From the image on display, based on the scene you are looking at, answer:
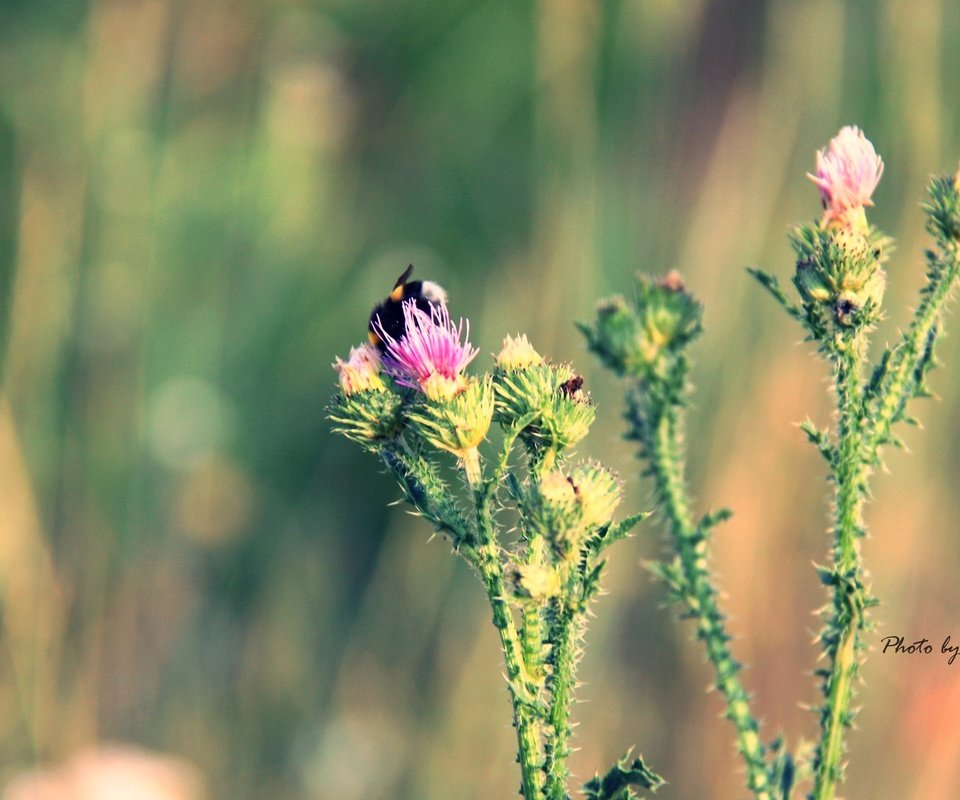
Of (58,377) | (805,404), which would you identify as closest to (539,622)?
(805,404)

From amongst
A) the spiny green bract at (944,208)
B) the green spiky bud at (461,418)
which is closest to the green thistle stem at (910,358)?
the spiny green bract at (944,208)

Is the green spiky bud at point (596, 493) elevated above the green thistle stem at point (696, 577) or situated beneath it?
elevated above

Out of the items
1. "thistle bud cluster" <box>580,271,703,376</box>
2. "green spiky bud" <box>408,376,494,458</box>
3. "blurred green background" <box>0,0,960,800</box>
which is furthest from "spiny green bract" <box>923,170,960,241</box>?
"blurred green background" <box>0,0,960,800</box>

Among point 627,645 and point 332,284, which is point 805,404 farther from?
point 332,284

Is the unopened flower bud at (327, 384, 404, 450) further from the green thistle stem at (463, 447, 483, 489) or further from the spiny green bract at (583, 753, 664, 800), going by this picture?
the spiny green bract at (583, 753, 664, 800)

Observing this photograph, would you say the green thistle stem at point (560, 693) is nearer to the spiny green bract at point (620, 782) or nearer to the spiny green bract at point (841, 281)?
the spiny green bract at point (620, 782)

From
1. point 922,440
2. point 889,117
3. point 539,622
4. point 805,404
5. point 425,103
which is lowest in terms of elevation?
point 539,622
